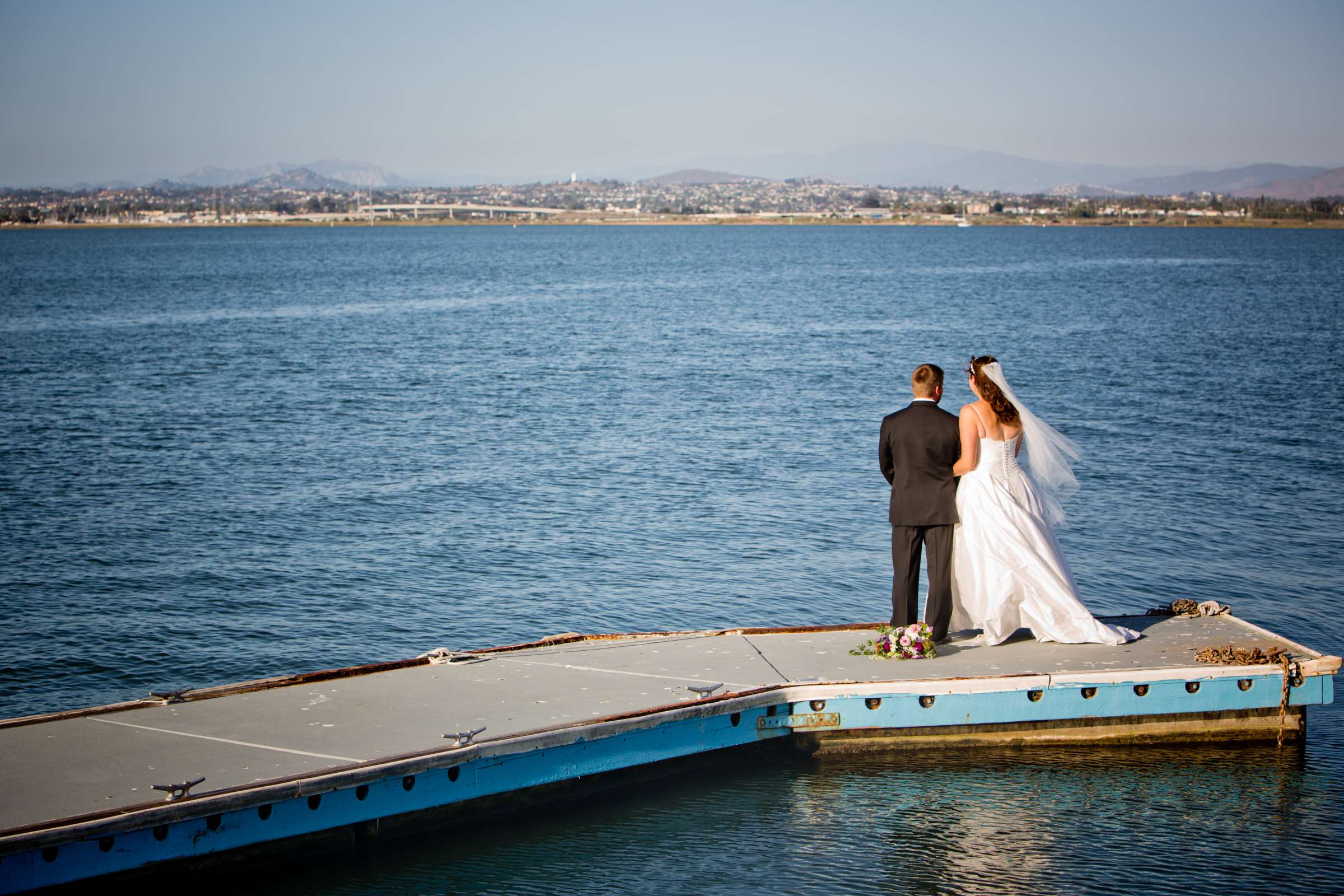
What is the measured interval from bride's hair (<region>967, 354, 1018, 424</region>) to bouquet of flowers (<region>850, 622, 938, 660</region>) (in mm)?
1769

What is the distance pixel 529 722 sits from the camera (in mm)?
8289

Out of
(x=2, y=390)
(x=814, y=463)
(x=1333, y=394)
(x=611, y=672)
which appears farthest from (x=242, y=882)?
(x=1333, y=394)

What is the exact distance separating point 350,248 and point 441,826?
5944 inches

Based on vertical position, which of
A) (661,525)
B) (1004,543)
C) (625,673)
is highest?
(1004,543)

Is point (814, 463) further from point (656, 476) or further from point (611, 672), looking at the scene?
point (611, 672)

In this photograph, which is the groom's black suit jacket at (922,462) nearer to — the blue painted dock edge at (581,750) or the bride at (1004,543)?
the bride at (1004,543)

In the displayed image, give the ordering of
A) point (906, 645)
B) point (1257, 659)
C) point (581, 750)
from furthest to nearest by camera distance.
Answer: point (906, 645)
point (1257, 659)
point (581, 750)

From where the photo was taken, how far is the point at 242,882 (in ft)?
24.9

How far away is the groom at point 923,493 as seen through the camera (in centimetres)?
951

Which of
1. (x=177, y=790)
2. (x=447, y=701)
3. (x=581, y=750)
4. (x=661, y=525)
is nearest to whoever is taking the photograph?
(x=177, y=790)

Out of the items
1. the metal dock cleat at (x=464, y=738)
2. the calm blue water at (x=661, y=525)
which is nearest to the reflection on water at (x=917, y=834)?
the calm blue water at (x=661, y=525)

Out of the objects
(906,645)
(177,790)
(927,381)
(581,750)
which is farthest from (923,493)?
(177,790)

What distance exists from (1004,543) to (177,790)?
6244mm

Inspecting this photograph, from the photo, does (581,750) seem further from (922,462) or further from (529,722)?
(922,462)
